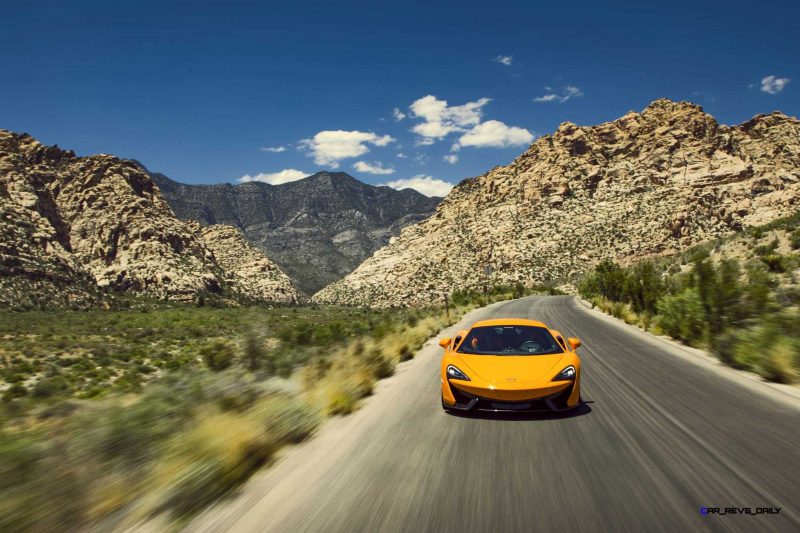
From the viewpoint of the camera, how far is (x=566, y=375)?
19.3 feet

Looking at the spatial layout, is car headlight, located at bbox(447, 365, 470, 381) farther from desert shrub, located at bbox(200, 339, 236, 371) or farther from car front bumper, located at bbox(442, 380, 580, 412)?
desert shrub, located at bbox(200, 339, 236, 371)

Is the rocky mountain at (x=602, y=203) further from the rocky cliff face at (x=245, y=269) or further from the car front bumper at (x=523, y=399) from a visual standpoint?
the car front bumper at (x=523, y=399)

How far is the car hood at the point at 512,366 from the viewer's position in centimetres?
579

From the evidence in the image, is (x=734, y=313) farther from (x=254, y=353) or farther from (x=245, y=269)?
(x=245, y=269)

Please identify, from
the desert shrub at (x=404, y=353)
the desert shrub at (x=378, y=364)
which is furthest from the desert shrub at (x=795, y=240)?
the desert shrub at (x=378, y=364)

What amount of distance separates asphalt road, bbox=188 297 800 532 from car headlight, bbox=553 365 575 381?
54 centimetres

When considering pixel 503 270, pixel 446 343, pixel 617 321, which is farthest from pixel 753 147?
pixel 446 343

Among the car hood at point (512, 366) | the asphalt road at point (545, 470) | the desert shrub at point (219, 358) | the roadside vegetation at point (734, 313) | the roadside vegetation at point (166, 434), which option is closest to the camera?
the asphalt road at point (545, 470)

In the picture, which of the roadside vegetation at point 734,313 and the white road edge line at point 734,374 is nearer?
the white road edge line at point 734,374

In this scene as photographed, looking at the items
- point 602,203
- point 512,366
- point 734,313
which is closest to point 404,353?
point 512,366

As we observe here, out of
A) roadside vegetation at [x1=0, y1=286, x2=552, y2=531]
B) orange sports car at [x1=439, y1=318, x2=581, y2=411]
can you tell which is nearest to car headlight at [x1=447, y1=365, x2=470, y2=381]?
orange sports car at [x1=439, y1=318, x2=581, y2=411]

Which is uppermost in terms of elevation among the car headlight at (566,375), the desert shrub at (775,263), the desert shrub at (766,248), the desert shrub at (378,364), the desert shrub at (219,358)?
the desert shrub at (766,248)

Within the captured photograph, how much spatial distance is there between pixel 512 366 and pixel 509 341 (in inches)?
50.4

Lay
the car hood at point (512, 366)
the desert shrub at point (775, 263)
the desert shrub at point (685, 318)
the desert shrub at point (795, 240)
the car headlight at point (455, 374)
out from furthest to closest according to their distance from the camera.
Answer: the desert shrub at point (795, 240) → the desert shrub at point (775, 263) → the desert shrub at point (685, 318) → the car headlight at point (455, 374) → the car hood at point (512, 366)
